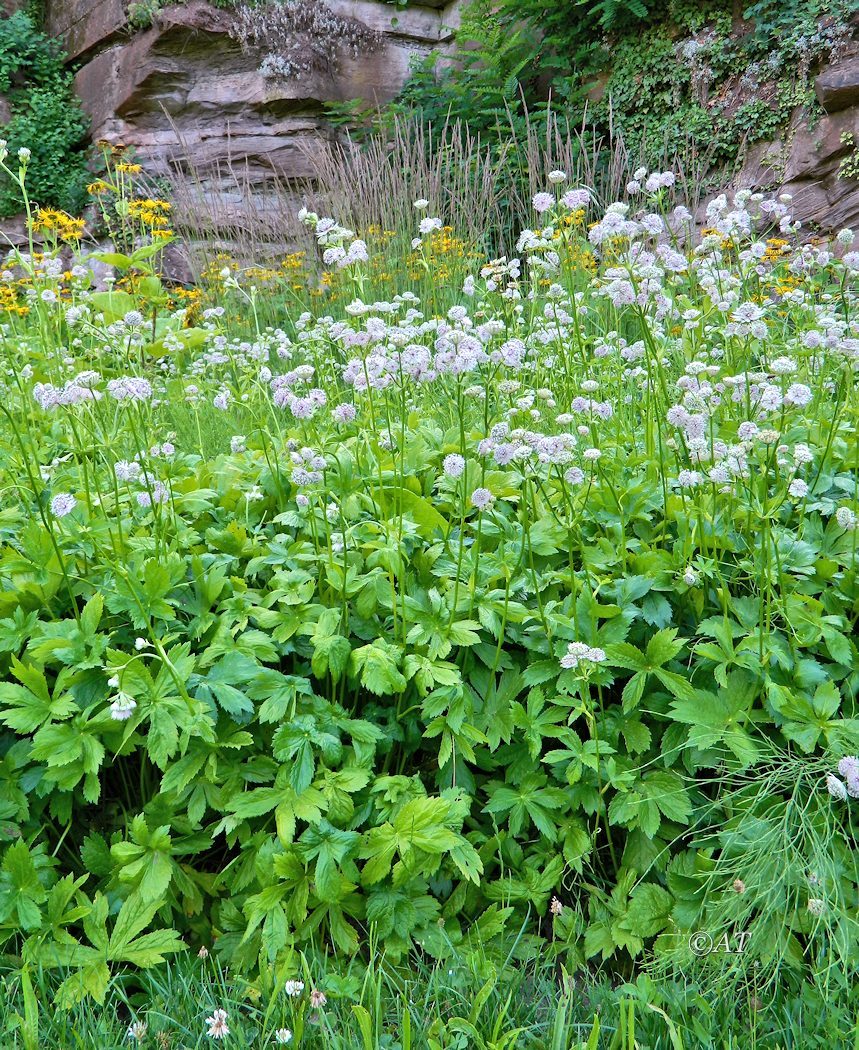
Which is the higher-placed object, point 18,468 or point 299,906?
point 18,468

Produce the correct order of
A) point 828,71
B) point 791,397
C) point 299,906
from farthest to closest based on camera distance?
1. point 828,71
2. point 791,397
3. point 299,906

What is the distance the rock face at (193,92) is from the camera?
9805 millimetres

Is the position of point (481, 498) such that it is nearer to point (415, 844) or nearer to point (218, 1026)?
point (415, 844)

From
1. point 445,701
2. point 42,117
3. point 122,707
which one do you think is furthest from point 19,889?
point 42,117

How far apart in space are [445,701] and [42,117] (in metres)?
11.0

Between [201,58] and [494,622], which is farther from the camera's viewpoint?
[201,58]

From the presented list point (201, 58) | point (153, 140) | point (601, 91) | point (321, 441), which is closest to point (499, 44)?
point (601, 91)

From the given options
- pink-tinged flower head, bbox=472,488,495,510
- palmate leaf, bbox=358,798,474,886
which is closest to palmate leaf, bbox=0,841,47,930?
palmate leaf, bbox=358,798,474,886

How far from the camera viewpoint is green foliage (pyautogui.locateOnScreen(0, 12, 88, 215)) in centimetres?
977

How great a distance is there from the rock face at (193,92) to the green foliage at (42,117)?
26 centimetres

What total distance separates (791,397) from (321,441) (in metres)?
1.16

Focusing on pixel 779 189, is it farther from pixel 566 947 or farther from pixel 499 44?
pixel 566 947

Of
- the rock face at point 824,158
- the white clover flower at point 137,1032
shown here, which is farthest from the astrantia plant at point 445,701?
the rock face at point 824,158

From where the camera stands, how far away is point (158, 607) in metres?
1.83
